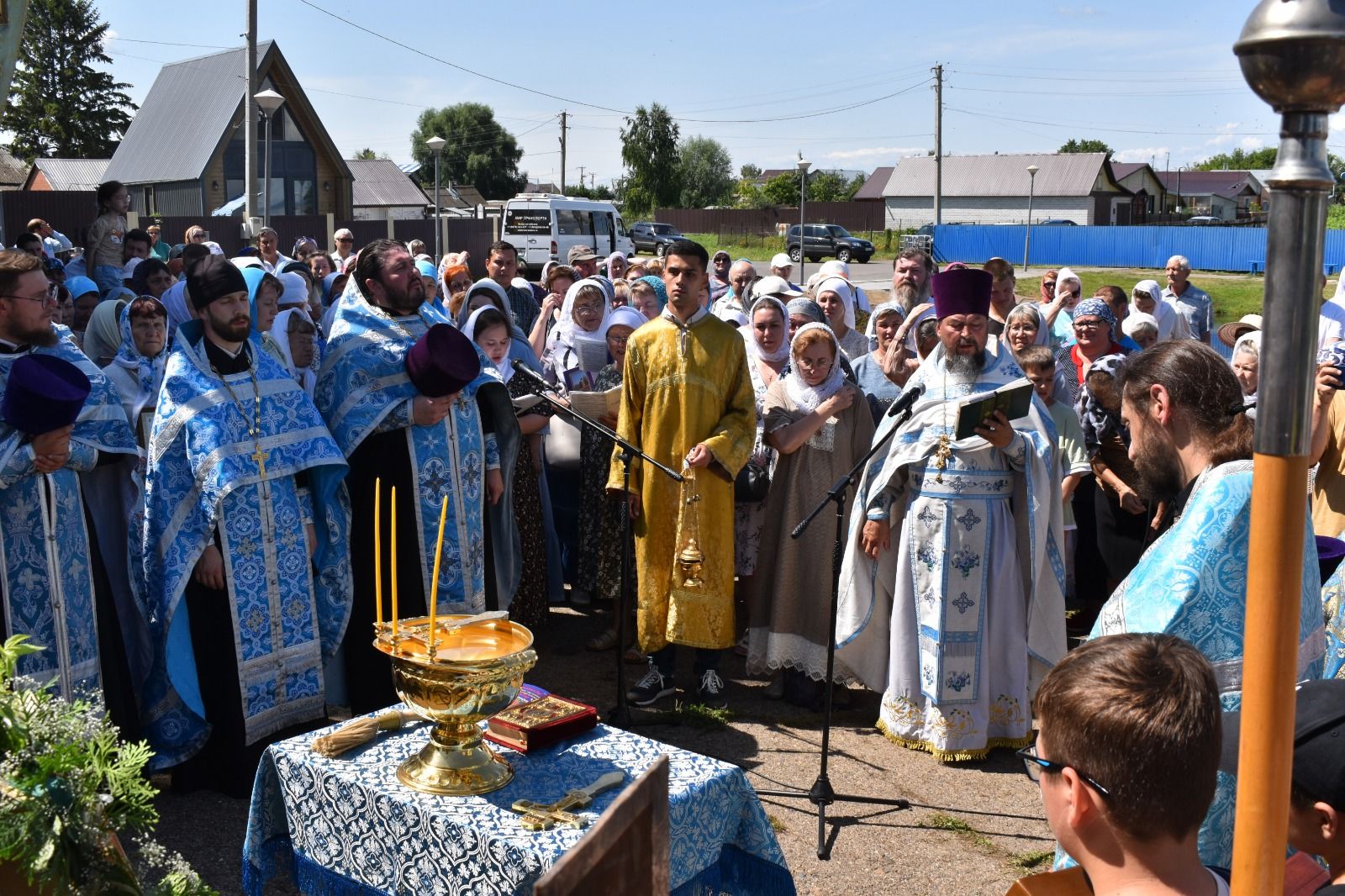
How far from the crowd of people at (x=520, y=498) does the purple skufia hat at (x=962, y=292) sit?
0.03 ft

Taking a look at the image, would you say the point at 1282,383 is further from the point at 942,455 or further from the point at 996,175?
the point at 996,175

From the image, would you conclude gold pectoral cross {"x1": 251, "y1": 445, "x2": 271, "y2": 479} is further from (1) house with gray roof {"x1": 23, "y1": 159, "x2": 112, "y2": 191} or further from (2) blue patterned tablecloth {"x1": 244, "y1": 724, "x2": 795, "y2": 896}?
(1) house with gray roof {"x1": 23, "y1": 159, "x2": 112, "y2": 191}

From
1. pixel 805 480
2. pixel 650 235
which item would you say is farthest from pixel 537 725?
pixel 650 235

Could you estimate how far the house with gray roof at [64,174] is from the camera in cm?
4906

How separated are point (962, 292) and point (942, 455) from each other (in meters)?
0.67

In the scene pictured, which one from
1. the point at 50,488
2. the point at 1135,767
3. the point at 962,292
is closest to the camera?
the point at 1135,767

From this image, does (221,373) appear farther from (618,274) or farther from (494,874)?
(618,274)

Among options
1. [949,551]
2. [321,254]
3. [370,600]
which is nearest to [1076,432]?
[949,551]

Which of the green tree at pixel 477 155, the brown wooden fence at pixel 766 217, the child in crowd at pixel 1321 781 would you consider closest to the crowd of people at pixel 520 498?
the child in crowd at pixel 1321 781

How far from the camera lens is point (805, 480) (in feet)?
19.3

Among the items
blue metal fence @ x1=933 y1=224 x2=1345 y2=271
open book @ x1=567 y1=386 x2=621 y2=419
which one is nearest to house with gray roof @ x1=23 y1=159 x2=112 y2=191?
blue metal fence @ x1=933 y1=224 x2=1345 y2=271

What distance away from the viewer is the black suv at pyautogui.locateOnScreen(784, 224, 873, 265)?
41750mm

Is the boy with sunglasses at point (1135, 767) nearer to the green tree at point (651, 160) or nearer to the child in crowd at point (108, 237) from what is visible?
the child in crowd at point (108, 237)

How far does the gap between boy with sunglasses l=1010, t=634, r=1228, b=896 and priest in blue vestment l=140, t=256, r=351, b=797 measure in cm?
352
